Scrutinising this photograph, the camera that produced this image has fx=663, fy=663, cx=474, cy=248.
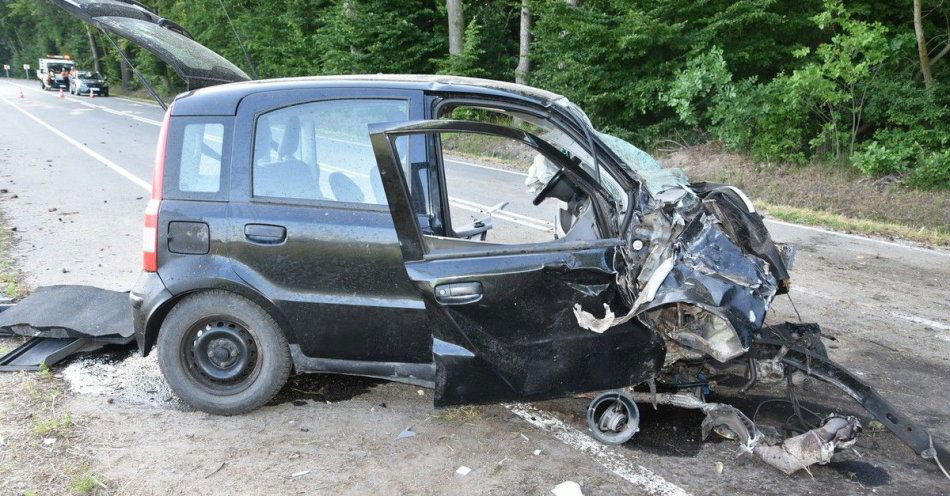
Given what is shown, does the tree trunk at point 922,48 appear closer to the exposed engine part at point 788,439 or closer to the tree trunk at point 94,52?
the exposed engine part at point 788,439

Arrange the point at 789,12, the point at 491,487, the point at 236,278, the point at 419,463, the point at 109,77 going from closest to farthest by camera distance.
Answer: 1. the point at 491,487
2. the point at 419,463
3. the point at 236,278
4. the point at 789,12
5. the point at 109,77

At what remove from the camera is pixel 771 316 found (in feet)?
18.0

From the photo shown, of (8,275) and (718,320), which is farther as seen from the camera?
(8,275)

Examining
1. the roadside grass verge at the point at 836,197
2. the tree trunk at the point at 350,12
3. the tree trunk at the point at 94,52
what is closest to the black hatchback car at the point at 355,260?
the roadside grass verge at the point at 836,197

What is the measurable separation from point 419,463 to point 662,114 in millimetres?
13931

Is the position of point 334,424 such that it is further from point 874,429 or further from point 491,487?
point 874,429

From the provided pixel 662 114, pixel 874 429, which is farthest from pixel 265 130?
pixel 662 114

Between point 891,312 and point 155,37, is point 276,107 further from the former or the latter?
point 891,312

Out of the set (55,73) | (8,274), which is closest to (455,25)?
(8,274)

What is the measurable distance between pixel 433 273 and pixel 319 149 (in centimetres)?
104

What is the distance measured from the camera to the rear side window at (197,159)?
3.83m

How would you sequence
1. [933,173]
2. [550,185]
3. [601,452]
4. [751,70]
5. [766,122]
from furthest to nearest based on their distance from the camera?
[751,70]
[766,122]
[933,173]
[550,185]
[601,452]

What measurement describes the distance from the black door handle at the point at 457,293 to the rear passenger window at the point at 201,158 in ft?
4.85

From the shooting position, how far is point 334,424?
387cm
